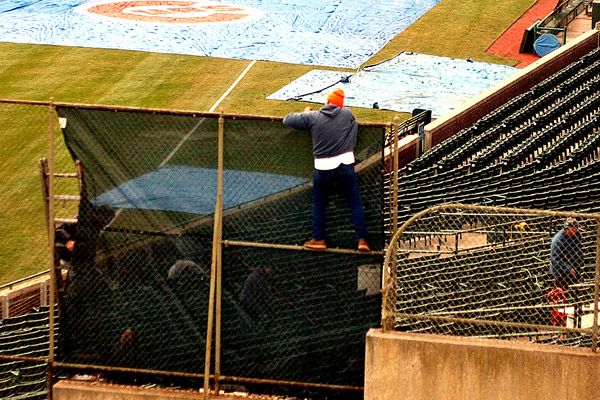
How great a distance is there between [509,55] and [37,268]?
49.7 ft

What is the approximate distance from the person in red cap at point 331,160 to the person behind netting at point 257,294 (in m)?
0.40

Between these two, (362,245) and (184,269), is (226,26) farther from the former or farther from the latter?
(362,245)

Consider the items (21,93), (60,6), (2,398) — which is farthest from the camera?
(60,6)

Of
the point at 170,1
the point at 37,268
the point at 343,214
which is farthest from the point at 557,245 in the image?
the point at 170,1

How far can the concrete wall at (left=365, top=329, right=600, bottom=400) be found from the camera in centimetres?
760

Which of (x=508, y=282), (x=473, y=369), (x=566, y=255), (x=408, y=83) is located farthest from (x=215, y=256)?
(x=408, y=83)

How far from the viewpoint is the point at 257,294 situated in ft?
26.2

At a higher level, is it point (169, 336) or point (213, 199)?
point (213, 199)

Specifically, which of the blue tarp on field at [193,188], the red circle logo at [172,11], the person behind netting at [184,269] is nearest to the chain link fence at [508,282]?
the blue tarp on field at [193,188]

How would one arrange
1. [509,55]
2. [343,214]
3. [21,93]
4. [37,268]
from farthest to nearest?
[509,55]
[21,93]
[37,268]
[343,214]

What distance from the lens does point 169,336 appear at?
26.6ft

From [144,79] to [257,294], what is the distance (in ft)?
61.5

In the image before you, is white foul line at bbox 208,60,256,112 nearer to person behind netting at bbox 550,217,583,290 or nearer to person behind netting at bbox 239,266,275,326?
person behind netting at bbox 550,217,583,290

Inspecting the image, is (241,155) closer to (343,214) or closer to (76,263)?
(343,214)
